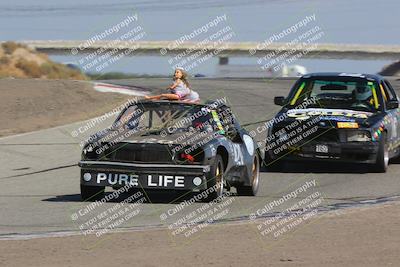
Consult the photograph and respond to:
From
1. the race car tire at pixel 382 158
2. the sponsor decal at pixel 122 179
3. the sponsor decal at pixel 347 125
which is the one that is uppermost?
the sponsor decal at pixel 122 179

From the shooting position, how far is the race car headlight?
14977mm

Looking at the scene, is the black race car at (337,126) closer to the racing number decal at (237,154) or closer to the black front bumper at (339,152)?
the black front bumper at (339,152)

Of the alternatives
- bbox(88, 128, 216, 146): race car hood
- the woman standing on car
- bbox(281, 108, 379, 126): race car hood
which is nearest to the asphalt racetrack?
bbox(88, 128, 216, 146): race car hood

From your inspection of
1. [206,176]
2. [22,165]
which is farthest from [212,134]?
[22,165]

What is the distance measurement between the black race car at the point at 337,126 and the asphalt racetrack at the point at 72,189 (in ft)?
1.04

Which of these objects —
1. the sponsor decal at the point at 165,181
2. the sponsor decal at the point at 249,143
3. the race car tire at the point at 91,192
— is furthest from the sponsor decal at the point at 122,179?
the sponsor decal at the point at 249,143

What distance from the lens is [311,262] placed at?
25.3ft

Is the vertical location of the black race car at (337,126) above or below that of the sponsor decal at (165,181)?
below

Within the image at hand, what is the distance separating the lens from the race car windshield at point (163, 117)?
39.5 ft

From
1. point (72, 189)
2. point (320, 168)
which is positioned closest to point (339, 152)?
point (320, 168)

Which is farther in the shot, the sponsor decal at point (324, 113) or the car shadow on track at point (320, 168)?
the car shadow on track at point (320, 168)

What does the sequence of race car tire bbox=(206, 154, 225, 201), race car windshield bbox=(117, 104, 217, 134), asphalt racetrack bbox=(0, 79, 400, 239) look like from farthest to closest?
race car windshield bbox=(117, 104, 217, 134) < race car tire bbox=(206, 154, 225, 201) < asphalt racetrack bbox=(0, 79, 400, 239)

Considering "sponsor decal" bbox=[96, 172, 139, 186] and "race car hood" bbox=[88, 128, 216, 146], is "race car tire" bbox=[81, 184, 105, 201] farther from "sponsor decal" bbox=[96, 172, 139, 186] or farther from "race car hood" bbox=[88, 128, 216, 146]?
"race car hood" bbox=[88, 128, 216, 146]

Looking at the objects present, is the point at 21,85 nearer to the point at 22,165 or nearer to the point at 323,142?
the point at 22,165
